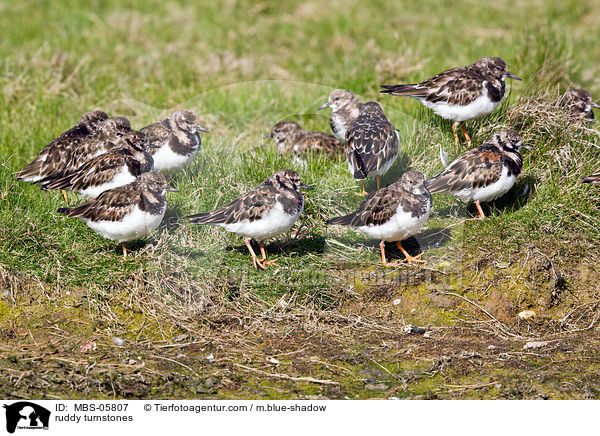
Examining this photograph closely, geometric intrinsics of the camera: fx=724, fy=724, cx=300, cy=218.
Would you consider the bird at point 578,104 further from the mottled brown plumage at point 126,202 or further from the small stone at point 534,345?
the mottled brown plumage at point 126,202

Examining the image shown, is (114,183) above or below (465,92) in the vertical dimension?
below

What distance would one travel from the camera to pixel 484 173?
8164mm

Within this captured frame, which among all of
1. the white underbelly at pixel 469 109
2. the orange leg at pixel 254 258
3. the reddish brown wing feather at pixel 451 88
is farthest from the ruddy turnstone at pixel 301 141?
the orange leg at pixel 254 258

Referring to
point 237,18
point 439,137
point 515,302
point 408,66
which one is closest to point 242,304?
point 515,302

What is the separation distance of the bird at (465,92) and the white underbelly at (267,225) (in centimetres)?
278

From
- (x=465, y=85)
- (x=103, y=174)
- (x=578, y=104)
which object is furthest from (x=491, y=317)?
(x=103, y=174)

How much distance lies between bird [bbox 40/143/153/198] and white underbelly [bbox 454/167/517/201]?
374 cm

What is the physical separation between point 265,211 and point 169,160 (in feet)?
6.76

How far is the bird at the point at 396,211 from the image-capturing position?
7574 millimetres

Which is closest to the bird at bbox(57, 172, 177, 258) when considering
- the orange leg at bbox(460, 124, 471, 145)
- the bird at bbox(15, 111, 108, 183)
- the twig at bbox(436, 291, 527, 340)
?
the bird at bbox(15, 111, 108, 183)

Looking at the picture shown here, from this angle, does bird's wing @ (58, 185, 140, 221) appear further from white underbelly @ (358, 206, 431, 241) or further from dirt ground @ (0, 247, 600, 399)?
white underbelly @ (358, 206, 431, 241)

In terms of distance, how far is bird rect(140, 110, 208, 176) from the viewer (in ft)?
29.7

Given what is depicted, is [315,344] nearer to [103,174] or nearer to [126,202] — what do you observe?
[126,202]

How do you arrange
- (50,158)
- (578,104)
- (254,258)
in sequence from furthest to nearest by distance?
(578,104), (50,158), (254,258)
